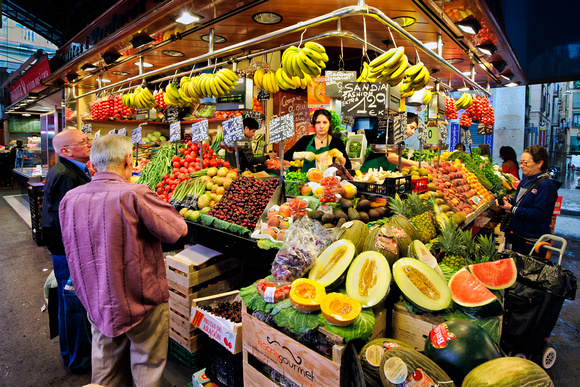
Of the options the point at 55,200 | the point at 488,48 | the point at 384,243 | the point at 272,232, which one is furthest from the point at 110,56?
the point at 488,48

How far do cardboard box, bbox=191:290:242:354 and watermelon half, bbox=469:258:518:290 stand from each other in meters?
1.59

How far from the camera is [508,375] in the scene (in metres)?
1.30

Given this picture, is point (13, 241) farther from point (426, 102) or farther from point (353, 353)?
point (426, 102)

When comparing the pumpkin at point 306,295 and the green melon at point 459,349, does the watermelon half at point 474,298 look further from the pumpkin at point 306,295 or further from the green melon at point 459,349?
the pumpkin at point 306,295

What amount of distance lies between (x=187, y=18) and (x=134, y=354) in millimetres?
3990

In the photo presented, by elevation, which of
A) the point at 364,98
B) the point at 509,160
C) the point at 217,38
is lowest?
the point at 509,160

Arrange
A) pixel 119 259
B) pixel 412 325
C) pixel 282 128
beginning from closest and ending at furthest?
pixel 412 325
pixel 119 259
pixel 282 128

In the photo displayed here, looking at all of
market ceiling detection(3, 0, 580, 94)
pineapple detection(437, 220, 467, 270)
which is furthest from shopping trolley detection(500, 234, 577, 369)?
market ceiling detection(3, 0, 580, 94)

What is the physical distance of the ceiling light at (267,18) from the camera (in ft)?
14.6

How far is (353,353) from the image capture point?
1.52 metres

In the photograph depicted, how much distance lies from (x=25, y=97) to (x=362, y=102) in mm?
12738

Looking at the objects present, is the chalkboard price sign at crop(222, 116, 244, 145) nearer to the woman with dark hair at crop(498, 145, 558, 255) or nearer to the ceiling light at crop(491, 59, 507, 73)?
the woman with dark hair at crop(498, 145, 558, 255)

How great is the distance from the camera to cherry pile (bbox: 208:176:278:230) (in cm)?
300

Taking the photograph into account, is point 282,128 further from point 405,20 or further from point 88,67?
point 88,67
